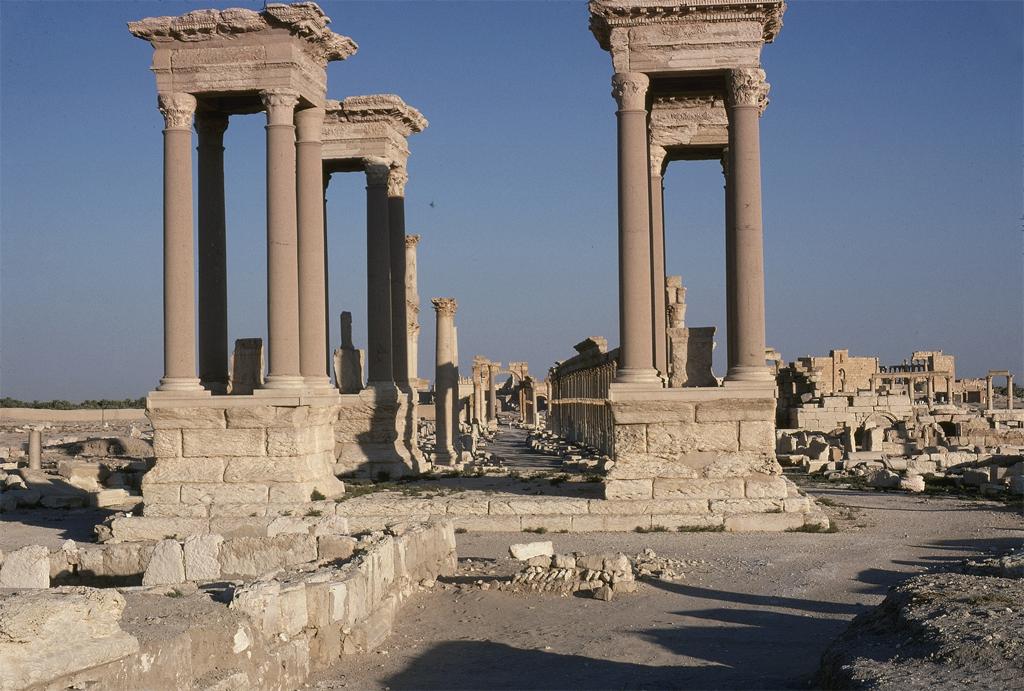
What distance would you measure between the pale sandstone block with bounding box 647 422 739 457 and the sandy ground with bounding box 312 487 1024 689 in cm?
160

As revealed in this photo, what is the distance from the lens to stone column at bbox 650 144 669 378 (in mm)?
23531

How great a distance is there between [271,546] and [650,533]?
22.0 ft

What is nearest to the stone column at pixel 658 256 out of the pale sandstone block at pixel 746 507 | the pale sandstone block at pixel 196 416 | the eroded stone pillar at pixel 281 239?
the pale sandstone block at pixel 746 507

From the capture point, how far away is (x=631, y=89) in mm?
18281

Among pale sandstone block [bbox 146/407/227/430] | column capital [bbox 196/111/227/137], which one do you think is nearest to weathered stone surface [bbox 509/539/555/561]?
pale sandstone block [bbox 146/407/227/430]

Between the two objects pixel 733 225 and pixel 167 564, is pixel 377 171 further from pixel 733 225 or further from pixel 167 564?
pixel 167 564

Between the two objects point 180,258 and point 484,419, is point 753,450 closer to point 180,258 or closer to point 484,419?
point 180,258

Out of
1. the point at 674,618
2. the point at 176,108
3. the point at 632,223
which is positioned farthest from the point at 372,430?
the point at 674,618

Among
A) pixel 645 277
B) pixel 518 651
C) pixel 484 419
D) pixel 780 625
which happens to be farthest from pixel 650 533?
pixel 484 419

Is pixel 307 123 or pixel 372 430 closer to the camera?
pixel 307 123

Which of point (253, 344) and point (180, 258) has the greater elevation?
point (180, 258)

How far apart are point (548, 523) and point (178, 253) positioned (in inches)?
300

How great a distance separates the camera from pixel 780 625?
10.7 m

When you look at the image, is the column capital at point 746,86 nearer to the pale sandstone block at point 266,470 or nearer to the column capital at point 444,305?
the pale sandstone block at point 266,470
